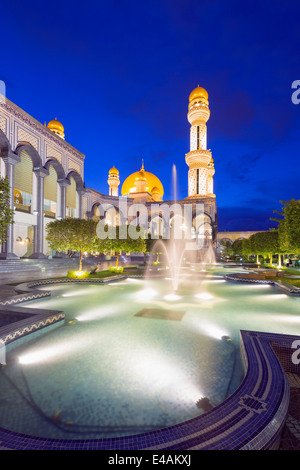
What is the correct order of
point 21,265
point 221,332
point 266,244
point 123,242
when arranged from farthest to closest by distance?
point 266,244, point 21,265, point 123,242, point 221,332

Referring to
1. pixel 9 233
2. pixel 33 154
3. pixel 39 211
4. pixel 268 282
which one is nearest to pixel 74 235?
pixel 9 233

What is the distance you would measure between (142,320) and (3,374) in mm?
3514

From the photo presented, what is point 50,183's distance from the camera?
96.3 ft

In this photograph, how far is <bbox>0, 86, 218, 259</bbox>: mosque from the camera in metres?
21.5

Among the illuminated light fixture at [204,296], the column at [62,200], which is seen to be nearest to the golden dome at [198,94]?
the column at [62,200]

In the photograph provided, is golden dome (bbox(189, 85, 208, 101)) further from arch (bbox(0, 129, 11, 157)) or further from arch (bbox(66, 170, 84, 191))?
arch (bbox(0, 129, 11, 157))

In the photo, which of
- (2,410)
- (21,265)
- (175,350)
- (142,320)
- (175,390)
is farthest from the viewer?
(21,265)

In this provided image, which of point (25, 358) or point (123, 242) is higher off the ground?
point (123, 242)

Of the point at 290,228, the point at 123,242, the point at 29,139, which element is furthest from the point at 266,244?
the point at 29,139

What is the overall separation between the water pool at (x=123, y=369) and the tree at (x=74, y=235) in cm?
772

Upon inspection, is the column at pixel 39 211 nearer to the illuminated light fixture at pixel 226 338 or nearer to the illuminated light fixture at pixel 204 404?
the illuminated light fixture at pixel 226 338

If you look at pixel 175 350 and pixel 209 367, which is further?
pixel 175 350

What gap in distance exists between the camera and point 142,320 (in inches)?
249

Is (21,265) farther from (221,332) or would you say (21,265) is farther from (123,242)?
(221,332)
